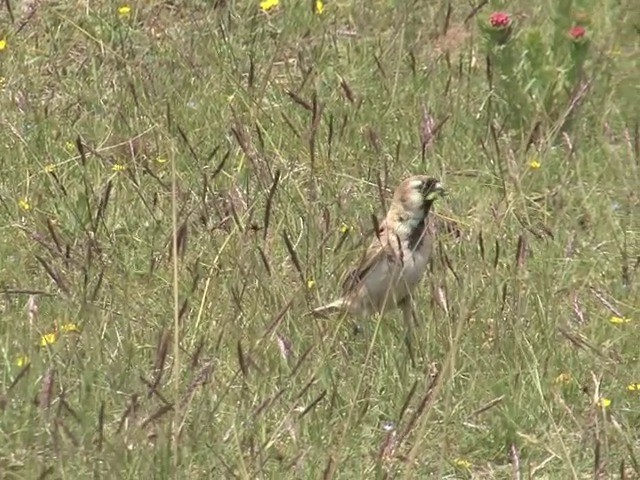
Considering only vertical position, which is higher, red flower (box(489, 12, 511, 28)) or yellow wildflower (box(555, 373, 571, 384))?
red flower (box(489, 12, 511, 28))

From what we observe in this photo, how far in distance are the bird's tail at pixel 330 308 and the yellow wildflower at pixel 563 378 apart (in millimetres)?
576

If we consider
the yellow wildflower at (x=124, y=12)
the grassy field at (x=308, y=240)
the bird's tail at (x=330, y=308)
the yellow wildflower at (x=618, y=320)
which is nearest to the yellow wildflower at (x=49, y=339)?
the grassy field at (x=308, y=240)

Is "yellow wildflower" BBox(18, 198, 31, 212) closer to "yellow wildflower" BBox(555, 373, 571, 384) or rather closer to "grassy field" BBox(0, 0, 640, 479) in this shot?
"grassy field" BBox(0, 0, 640, 479)

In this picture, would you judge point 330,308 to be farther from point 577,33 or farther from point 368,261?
point 577,33

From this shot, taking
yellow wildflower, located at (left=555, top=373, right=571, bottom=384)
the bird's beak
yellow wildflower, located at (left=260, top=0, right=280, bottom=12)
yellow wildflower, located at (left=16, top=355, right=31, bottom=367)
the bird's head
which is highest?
yellow wildflower, located at (left=16, top=355, right=31, bottom=367)

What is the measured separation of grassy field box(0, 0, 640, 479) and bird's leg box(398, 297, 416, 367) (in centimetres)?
4

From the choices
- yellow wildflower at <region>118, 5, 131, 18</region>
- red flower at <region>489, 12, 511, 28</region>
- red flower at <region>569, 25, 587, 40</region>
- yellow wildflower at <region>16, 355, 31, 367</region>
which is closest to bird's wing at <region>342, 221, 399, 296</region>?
yellow wildflower at <region>16, 355, 31, 367</region>

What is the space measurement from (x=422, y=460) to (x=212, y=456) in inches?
21.0

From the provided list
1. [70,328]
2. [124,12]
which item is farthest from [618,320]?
[124,12]

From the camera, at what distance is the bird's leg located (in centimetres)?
415

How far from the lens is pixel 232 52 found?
6.67 m

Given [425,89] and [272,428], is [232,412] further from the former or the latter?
[425,89]

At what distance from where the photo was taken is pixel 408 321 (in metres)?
4.45

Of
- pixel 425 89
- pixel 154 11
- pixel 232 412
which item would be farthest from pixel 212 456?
pixel 154 11
